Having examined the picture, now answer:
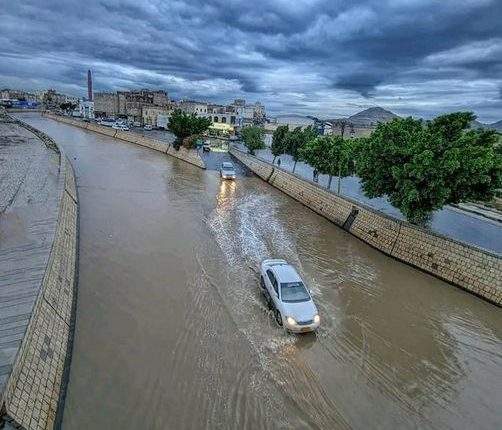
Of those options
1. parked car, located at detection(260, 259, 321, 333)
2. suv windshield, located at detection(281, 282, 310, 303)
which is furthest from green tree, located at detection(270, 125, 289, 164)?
suv windshield, located at detection(281, 282, 310, 303)

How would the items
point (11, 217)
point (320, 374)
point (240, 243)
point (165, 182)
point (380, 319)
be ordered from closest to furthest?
point (320, 374) < point (380, 319) < point (11, 217) < point (240, 243) < point (165, 182)

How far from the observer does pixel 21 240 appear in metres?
12.9

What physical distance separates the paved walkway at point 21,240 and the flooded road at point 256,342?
1.94 metres

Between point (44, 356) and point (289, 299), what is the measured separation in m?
7.25

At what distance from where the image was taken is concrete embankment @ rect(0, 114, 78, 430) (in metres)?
Answer: 6.67

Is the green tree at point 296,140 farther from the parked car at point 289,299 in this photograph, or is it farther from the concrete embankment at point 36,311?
the concrete embankment at point 36,311

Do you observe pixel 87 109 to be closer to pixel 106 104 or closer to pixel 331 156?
pixel 106 104

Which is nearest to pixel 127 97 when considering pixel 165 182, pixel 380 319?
pixel 165 182

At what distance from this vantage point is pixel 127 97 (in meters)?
123

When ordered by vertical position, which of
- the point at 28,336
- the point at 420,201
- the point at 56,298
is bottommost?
the point at 56,298

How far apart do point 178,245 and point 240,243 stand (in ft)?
11.2

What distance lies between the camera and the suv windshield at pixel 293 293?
37.5ft

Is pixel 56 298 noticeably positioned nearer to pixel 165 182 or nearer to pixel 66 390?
pixel 66 390

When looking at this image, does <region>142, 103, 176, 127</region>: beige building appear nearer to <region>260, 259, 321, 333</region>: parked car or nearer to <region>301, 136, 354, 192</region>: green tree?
<region>301, 136, 354, 192</region>: green tree
